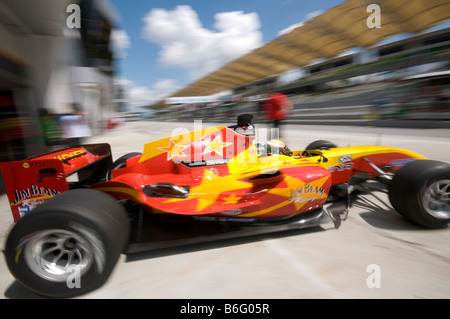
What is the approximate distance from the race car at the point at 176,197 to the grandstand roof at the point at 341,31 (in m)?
10.7

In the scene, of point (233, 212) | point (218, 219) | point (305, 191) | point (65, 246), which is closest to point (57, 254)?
point (65, 246)

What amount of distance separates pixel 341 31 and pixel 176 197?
45.6ft

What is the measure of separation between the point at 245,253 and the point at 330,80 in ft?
77.5

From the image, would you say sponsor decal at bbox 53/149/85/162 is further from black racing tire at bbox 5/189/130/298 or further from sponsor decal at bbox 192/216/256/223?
sponsor decal at bbox 192/216/256/223

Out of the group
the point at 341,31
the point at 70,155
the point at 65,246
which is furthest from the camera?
the point at 341,31

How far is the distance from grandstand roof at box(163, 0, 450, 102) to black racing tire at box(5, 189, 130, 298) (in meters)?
12.5

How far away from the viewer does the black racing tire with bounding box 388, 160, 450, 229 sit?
213cm

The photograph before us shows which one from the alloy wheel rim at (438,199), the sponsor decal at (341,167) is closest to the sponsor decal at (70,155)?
the sponsor decal at (341,167)

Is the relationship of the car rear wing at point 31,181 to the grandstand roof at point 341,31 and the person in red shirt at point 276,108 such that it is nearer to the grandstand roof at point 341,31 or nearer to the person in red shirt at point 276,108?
the person in red shirt at point 276,108

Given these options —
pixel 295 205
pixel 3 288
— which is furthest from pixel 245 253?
pixel 3 288

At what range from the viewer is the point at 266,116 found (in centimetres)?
569

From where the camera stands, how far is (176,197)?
2170mm

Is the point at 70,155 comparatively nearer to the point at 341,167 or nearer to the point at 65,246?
the point at 65,246

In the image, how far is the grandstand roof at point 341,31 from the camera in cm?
991
